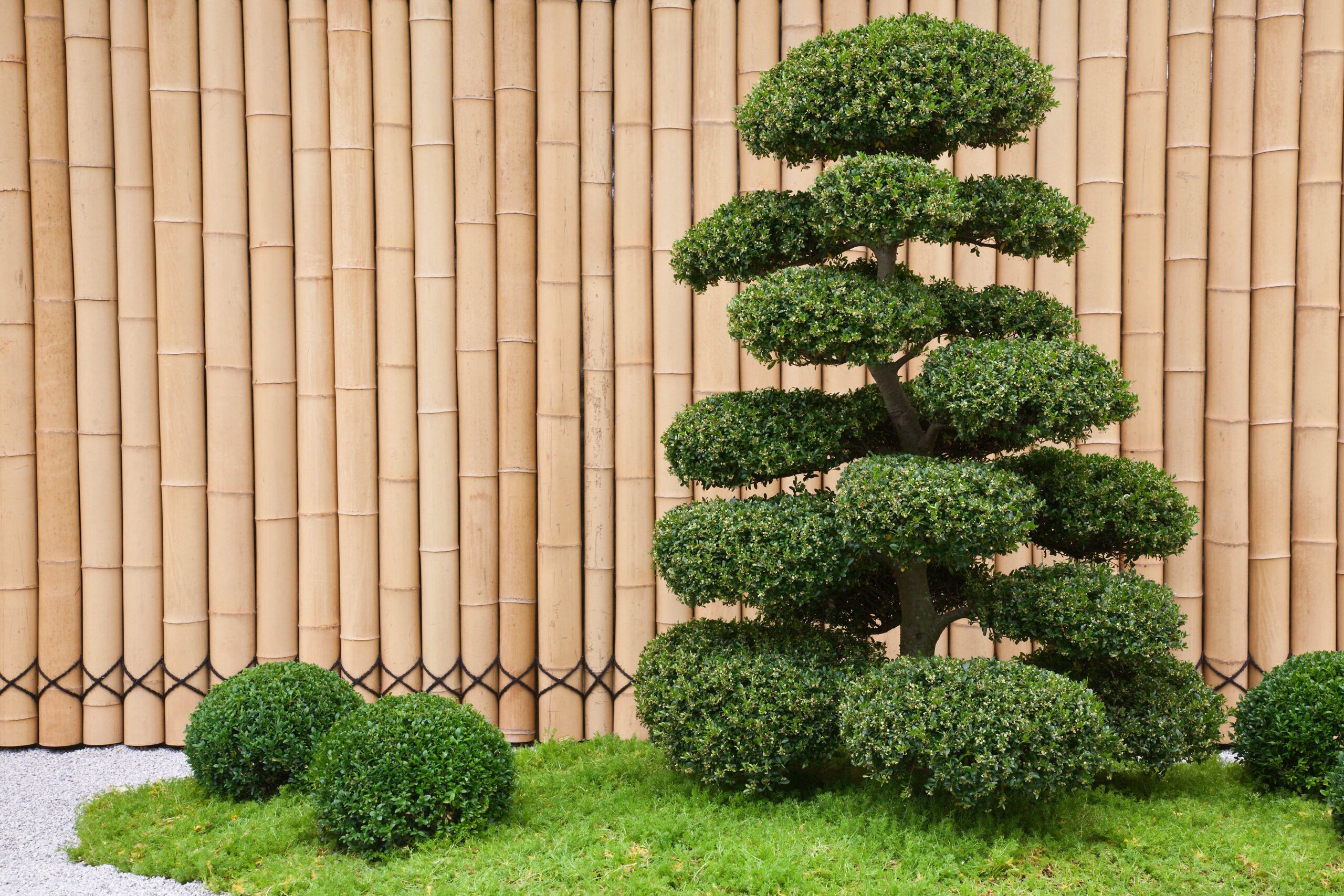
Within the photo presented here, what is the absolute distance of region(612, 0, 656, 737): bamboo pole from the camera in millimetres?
4551

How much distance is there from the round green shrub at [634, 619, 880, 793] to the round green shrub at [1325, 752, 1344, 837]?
1.52 metres

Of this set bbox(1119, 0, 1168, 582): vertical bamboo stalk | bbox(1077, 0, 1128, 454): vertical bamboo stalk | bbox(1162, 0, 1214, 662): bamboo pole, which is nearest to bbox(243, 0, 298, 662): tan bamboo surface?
bbox(1077, 0, 1128, 454): vertical bamboo stalk

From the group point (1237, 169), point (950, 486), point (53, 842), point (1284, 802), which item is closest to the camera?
point (950, 486)

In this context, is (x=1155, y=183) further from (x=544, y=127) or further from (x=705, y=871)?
(x=705, y=871)

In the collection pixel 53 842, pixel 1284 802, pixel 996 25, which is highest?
pixel 996 25

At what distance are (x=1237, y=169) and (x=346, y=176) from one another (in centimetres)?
401

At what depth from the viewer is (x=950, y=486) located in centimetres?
305

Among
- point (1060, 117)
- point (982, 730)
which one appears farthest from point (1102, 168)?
point (982, 730)

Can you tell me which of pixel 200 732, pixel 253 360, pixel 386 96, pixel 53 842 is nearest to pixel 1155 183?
pixel 386 96

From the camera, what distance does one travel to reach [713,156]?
4.55 metres

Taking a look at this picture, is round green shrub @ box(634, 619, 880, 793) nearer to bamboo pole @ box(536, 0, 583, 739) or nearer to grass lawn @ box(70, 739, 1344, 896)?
grass lawn @ box(70, 739, 1344, 896)

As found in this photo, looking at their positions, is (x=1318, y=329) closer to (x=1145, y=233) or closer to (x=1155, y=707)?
(x=1145, y=233)

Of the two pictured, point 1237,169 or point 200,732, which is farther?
point 1237,169

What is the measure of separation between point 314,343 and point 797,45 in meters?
2.62
